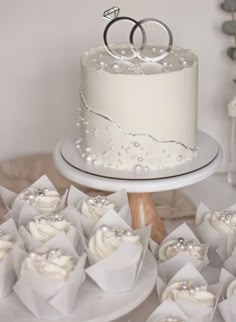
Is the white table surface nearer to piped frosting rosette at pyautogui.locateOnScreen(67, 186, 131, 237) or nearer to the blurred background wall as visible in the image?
the blurred background wall

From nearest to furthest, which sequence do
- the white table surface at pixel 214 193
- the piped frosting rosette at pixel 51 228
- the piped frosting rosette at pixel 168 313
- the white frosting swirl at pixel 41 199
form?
the piped frosting rosette at pixel 168 313 → the piped frosting rosette at pixel 51 228 → the white frosting swirl at pixel 41 199 → the white table surface at pixel 214 193

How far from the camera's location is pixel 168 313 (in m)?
0.75

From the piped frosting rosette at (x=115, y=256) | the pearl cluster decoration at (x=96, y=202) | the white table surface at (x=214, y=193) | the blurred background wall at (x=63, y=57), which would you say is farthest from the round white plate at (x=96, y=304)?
the blurred background wall at (x=63, y=57)

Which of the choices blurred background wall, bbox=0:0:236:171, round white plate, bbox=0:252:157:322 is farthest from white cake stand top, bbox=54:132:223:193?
blurred background wall, bbox=0:0:236:171

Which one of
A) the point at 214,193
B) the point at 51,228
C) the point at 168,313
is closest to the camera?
the point at 168,313

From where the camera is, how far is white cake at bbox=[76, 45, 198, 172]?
36.2 inches

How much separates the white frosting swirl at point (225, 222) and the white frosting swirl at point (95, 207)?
0.15 m

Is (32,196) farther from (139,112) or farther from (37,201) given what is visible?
(139,112)

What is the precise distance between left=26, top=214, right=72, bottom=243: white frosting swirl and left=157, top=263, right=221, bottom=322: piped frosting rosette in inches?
5.6

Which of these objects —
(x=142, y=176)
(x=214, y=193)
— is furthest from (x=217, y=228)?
(x=214, y=193)

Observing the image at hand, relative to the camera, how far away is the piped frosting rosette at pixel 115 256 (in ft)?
2.61

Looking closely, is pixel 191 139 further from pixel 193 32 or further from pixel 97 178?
pixel 193 32

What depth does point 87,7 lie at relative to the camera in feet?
4.56

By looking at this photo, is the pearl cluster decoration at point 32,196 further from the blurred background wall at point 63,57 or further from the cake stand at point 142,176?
the blurred background wall at point 63,57
